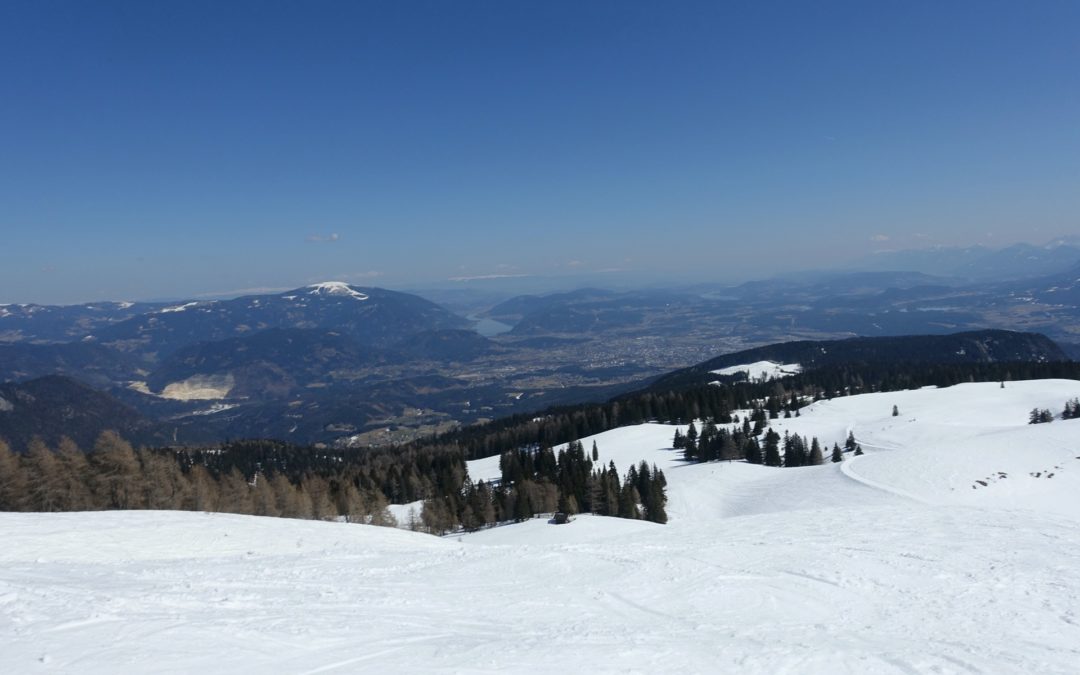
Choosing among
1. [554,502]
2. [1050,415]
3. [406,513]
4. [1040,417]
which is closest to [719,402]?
[1040,417]

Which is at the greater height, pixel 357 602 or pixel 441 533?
pixel 357 602

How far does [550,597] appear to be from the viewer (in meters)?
17.4

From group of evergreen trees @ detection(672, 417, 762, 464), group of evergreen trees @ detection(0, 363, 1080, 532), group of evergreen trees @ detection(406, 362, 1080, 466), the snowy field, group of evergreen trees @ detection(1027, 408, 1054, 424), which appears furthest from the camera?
group of evergreen trees @ detection(406, 362, 1080, 466)

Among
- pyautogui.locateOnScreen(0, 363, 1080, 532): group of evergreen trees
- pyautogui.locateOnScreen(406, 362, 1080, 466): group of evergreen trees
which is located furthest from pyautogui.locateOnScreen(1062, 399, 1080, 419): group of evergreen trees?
pyautogui.locateOnScreen(406, 362, 1080, 466): group of evergreen trees

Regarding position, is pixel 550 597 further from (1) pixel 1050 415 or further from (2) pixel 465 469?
(1) pixel 1050 415

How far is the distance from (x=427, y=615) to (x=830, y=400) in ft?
390

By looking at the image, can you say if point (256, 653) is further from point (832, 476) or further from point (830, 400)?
point (830, 400)

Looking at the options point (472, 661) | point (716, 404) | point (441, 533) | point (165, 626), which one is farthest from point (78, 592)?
point (716, 404)

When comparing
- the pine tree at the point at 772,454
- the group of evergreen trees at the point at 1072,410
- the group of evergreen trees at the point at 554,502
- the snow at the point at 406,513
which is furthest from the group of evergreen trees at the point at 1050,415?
the snow at the point at 406,513

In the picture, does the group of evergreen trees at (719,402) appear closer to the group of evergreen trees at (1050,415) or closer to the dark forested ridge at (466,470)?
the dark forested ridge at (466,470)

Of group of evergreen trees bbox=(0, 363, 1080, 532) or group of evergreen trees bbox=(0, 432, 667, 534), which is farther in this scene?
group of evergreen trees bbox=(0, 363, 1080, 532)

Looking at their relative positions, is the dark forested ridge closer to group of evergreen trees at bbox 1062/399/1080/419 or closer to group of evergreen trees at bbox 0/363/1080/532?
group of evergreen trees at bbox 0/363/1080/532

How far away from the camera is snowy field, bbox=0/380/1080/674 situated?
11617 mm

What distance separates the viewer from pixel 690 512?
2140 inches
